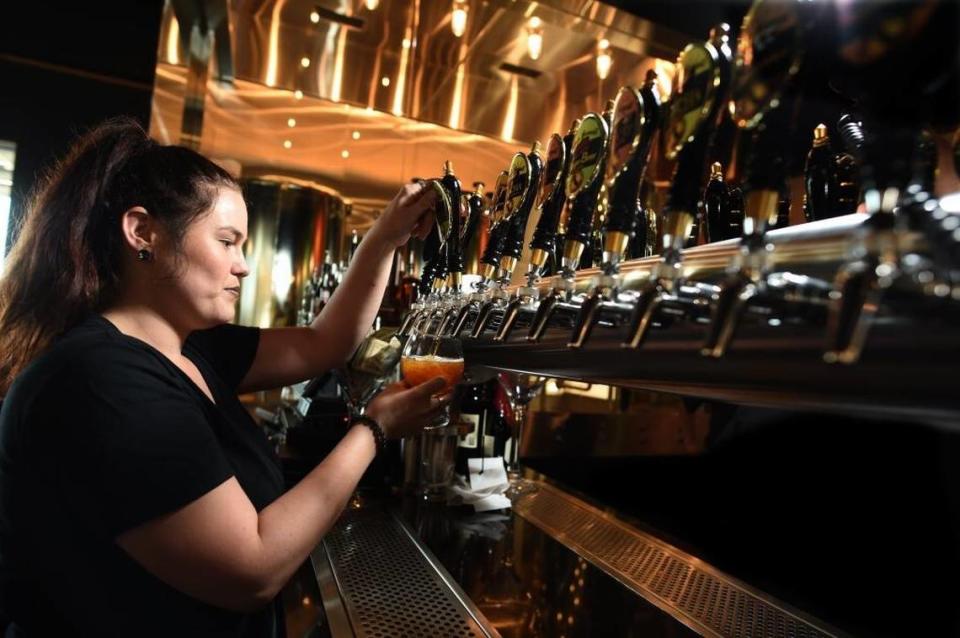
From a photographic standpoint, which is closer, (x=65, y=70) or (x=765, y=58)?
(x=765, y=58)

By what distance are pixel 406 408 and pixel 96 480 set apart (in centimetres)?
55

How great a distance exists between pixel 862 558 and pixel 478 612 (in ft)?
3.23

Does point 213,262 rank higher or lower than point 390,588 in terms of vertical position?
higher

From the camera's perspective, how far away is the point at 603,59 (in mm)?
3182

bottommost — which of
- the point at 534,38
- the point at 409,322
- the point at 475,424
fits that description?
the point at 475,424

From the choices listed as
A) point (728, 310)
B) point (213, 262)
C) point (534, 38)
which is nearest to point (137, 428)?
point (213, 262)

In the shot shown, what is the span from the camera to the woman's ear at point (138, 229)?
123 cm

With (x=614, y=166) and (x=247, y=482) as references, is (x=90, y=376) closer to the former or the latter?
(x=247, y=482)

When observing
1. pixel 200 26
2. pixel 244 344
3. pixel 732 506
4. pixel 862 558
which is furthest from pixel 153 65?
pixel 862 558

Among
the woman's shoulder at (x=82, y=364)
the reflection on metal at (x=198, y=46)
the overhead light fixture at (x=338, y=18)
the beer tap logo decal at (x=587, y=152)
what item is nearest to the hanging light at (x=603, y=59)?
the overhead light fixture at (x=338, y=18)

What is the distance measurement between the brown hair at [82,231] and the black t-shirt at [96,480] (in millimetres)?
115

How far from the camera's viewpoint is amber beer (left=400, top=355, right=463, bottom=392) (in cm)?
133

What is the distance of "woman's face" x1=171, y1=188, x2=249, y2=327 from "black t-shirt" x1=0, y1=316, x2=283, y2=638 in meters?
0.14

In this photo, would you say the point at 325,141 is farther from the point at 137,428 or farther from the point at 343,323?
the point at 137,428
